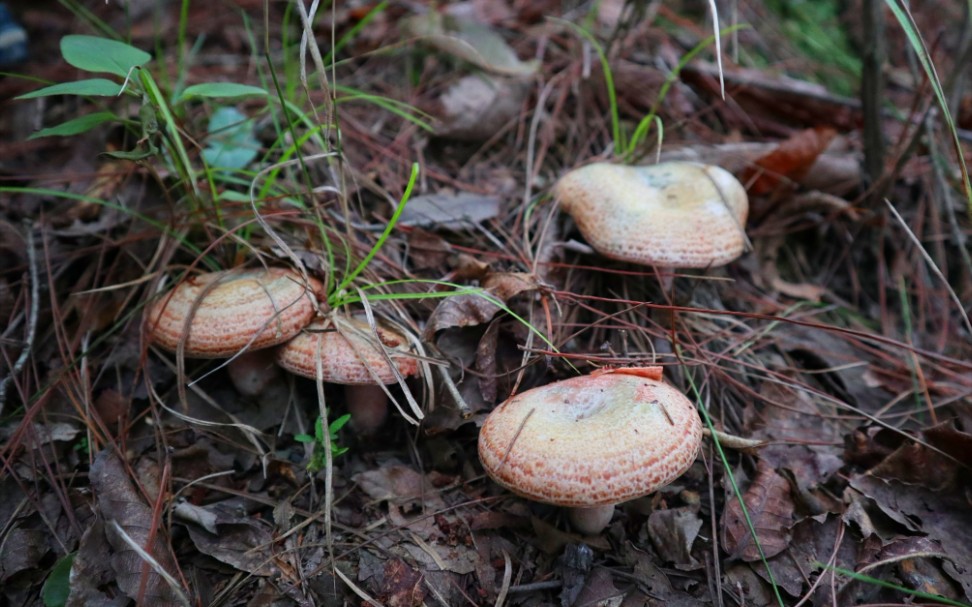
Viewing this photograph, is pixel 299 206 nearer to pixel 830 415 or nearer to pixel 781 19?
pixel 830 415

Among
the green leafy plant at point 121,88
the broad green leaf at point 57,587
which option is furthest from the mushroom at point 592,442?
the green leafy plant at point 121,88

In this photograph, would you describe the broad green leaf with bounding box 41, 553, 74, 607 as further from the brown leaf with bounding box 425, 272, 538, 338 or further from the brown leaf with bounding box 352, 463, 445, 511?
the brown leaf with bounding box 425, 272, 538, 338

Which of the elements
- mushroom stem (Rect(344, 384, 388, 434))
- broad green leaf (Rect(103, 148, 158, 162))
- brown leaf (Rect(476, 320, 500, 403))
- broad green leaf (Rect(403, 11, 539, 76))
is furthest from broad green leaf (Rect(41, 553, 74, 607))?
broad green leaf (Rect(403, 11, 539, 76))

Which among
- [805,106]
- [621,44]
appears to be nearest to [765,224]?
[805,106]

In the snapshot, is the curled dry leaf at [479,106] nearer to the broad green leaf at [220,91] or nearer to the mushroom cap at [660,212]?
the mushroom cap at [660,212]

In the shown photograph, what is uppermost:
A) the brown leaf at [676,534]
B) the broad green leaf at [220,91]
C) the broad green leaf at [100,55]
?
the broad green leaf at [100,55]

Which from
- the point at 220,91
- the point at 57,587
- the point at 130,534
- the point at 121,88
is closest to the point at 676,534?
the point at 130,534
